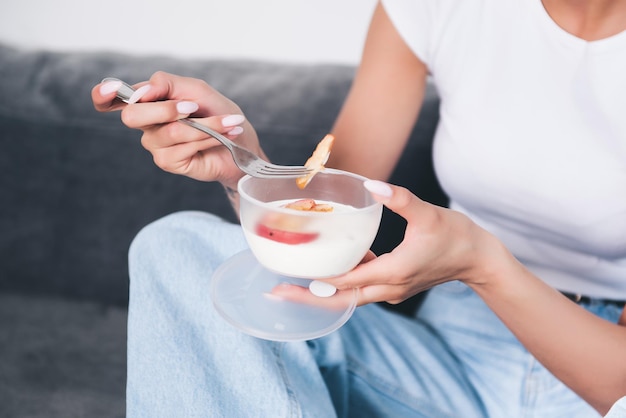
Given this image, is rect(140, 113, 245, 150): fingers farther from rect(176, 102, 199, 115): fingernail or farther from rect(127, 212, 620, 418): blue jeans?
rect(127, 212, 620, 418): blue jeans

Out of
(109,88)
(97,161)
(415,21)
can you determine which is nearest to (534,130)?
(415,21)

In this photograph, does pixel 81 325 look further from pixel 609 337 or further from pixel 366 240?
pixel 609 337

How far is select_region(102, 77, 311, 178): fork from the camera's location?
29.2 inches

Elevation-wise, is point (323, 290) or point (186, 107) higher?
point (186, 107)

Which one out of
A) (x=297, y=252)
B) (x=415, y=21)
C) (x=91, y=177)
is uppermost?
(x=415, y=21)

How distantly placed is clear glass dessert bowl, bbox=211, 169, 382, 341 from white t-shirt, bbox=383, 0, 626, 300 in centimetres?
30

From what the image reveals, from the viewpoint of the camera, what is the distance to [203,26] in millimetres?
1652

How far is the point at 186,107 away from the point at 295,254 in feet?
0.79

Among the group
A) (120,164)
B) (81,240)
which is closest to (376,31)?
(120,164)

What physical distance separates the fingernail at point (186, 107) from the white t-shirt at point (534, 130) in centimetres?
41

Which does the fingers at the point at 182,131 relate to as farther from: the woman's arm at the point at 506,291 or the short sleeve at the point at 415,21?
the short sleeve at the point at 415,21

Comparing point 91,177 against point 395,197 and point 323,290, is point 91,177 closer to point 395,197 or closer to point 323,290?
point 323,290

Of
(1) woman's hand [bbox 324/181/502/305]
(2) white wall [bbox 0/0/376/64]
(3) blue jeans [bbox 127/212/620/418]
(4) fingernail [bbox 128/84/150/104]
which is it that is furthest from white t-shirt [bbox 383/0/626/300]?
(2) white wall [bbox 0/0/376/64]

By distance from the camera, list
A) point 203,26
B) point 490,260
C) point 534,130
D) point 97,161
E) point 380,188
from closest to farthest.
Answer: point 380,188 < point 490,260 < point 534,130 < point 97,161 < point 203,26
